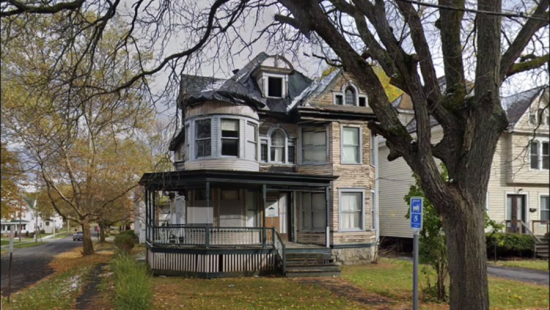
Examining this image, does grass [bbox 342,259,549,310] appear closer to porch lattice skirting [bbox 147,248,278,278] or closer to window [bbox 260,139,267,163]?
porch lattice skirting [bbox 147,248,278,278]

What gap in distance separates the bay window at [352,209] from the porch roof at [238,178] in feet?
5.28

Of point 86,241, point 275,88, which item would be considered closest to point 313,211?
point 275,88

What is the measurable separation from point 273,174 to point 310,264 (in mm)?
3612

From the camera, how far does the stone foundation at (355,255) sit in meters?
18.8

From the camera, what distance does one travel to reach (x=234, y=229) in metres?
17.0

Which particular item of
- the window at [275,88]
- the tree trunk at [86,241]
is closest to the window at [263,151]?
the window at [275,88]

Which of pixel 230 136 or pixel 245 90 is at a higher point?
pixel 245 90

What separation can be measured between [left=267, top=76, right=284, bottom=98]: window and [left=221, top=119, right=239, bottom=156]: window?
2.88 metres

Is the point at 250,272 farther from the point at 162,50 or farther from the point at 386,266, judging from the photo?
the point at 162,50

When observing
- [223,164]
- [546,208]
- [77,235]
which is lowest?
[77,235]

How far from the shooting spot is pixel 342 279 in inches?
577

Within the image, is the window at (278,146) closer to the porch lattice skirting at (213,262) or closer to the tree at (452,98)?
the porch lattice skirting at (213,262)

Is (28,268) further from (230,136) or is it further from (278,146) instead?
(278,146)

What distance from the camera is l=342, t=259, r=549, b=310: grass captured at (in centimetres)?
1038
